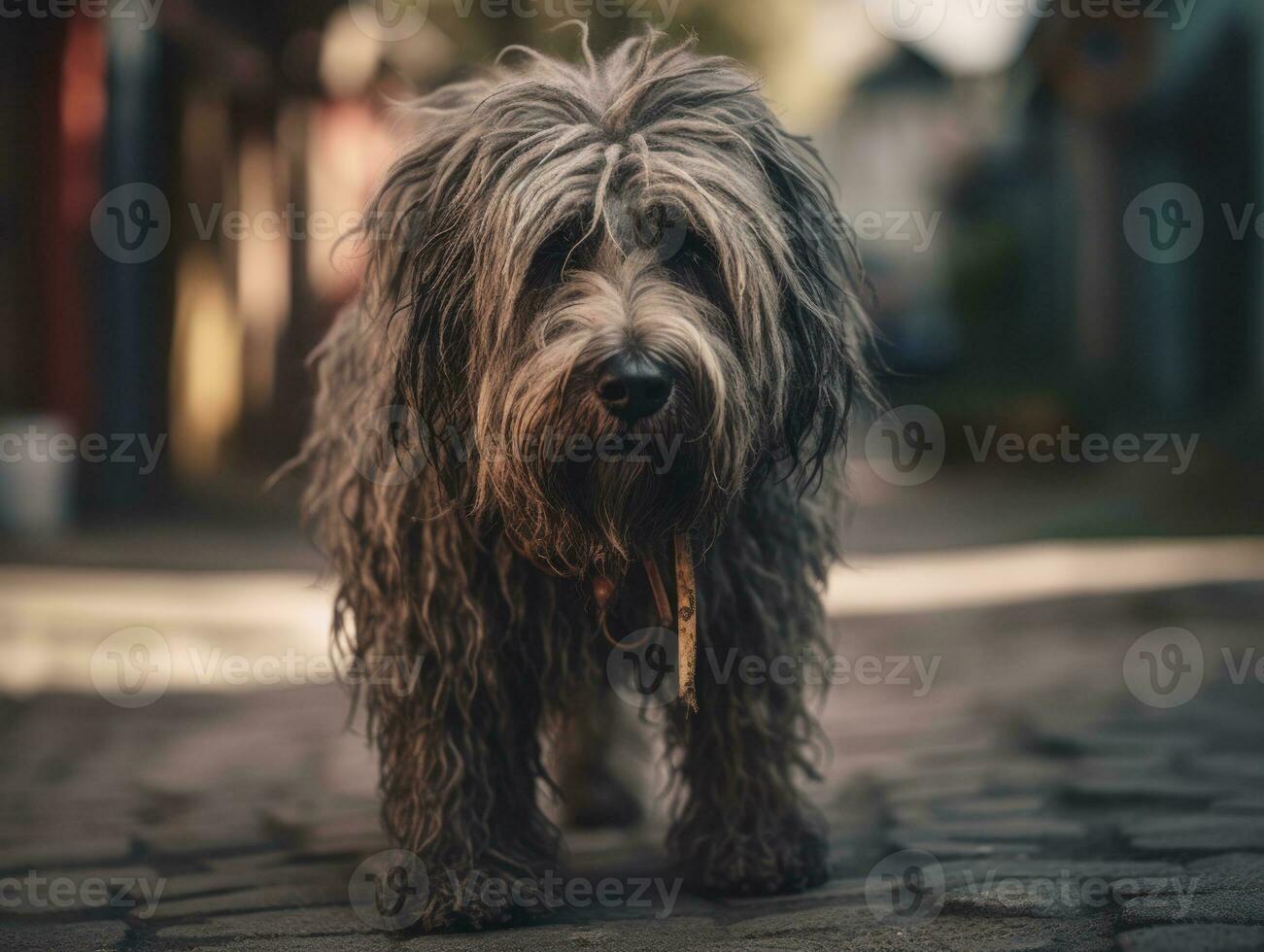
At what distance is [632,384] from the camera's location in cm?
285

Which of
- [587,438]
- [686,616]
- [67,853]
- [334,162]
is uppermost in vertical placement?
[334,162]

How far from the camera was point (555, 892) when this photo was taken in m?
3.45

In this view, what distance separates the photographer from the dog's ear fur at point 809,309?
3242mm

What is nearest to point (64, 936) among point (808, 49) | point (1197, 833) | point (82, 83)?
point (1197, 833)

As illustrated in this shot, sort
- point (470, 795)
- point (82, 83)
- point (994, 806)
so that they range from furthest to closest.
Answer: point (82, 83) < point (994, 806) < point (470, 795)

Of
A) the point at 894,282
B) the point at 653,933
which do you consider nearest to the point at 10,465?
the point at 653,933

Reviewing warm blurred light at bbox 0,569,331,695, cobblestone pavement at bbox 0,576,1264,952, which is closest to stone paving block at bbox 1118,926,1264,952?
cobblestone pavement at bbox 0,576,1264,952

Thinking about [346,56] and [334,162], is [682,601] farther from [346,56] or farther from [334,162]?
[334,162]

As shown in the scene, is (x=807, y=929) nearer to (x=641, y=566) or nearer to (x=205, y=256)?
(x=641, y=566)

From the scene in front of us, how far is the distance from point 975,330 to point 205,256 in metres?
12.0

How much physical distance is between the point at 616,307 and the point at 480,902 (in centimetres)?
134

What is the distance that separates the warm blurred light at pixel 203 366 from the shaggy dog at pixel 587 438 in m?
10.3

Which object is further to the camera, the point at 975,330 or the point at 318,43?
the point at 975,330

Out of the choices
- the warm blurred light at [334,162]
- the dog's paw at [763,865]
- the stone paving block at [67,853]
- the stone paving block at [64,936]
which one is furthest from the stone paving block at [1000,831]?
the warm blurred light at [334,162]
